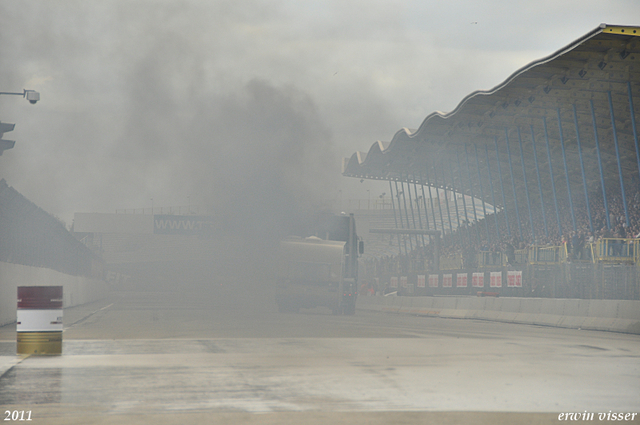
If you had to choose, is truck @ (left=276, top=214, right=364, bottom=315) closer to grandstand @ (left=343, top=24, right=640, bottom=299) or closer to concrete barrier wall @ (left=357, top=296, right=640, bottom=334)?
concrete barrier wall @ (left=357, top=296, right=640, bottom=334)

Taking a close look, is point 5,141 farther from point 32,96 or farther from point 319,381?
point 319,381

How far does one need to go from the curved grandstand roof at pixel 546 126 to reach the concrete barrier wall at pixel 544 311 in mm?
9523

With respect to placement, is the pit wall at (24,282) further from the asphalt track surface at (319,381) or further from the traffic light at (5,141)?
the asphalt track surface at (319,381)

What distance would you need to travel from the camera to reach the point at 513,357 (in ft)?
37.8

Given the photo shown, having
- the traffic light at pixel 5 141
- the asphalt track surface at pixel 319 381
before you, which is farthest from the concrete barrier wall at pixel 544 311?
the traffic light at pixel 5 141

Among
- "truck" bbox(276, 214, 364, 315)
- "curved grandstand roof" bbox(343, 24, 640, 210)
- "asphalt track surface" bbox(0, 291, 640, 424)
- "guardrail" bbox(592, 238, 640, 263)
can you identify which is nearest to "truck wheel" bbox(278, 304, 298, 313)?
"truck" bbox(276, 214, 364, 315)

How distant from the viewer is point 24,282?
24.7 m

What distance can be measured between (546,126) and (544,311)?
69.0ft

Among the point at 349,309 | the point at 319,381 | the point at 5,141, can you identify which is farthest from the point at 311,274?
the point at 319,381

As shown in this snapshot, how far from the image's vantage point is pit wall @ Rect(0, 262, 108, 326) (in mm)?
21078

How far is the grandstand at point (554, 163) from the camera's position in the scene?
A: 2722cm

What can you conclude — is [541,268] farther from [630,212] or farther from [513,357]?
[513,357]

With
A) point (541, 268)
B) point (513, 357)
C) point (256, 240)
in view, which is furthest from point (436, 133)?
point (513, 357)

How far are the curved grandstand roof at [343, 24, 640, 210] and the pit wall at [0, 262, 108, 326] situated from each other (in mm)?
20220
